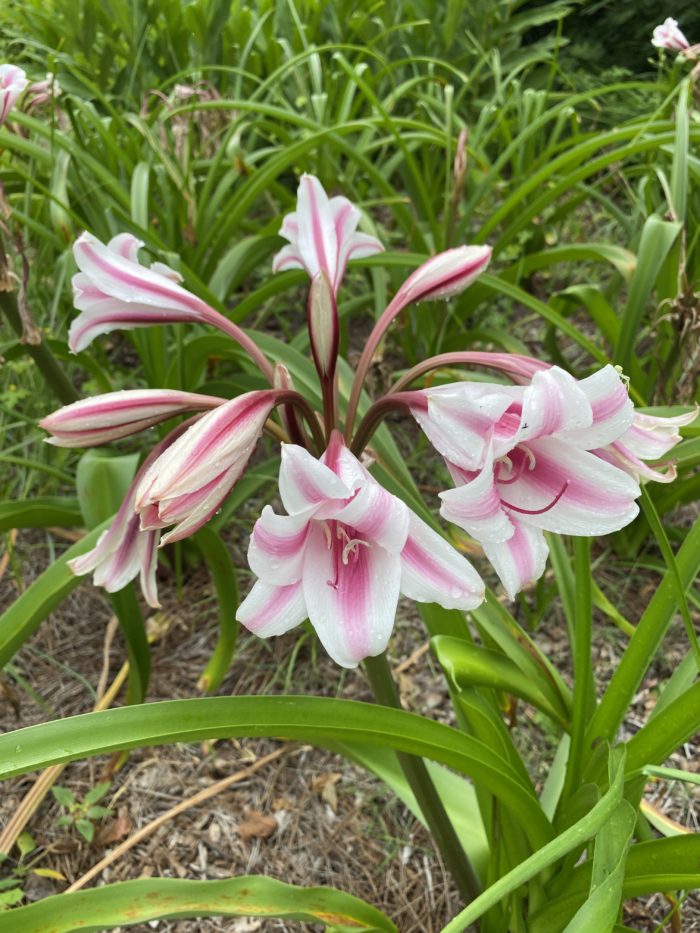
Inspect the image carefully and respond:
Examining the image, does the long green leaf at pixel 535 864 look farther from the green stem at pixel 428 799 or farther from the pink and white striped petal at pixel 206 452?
the pink and white striped petal at pixel 206 452

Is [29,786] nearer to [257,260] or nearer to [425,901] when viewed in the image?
[425,901]

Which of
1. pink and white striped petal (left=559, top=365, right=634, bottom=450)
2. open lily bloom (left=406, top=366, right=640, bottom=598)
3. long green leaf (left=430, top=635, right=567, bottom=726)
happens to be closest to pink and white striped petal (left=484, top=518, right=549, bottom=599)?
open lily bloom (left=406, top=366, right=640, bottom=598)

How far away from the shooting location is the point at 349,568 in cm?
76

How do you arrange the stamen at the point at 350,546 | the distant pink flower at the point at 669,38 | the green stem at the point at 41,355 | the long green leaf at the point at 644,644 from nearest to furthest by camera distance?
the stamen at the point at 350,546 < the long green leaf at the point at 644,644 < the green stem at the point at 41,355 < the distant pink flower at the point at 669,38

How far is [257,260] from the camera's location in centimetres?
235

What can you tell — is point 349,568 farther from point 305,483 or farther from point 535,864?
point 535,864

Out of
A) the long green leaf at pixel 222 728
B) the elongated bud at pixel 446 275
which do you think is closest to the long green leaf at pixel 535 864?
the long green leaf at pixel 222 728

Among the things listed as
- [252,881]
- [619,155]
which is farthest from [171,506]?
[619,155]

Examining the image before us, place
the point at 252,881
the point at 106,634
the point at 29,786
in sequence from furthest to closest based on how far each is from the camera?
the point at 106,634 < the point at 29,786 < the point at 252,881

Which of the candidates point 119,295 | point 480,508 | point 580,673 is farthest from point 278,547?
point 580,673

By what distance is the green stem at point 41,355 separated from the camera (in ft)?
4.90

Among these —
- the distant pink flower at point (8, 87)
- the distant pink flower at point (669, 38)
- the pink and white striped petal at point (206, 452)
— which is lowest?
the pink and white striped petal at point (206, 452)

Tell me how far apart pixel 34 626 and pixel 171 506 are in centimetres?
72

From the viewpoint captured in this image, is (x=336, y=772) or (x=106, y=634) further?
(x=106, y=634)
